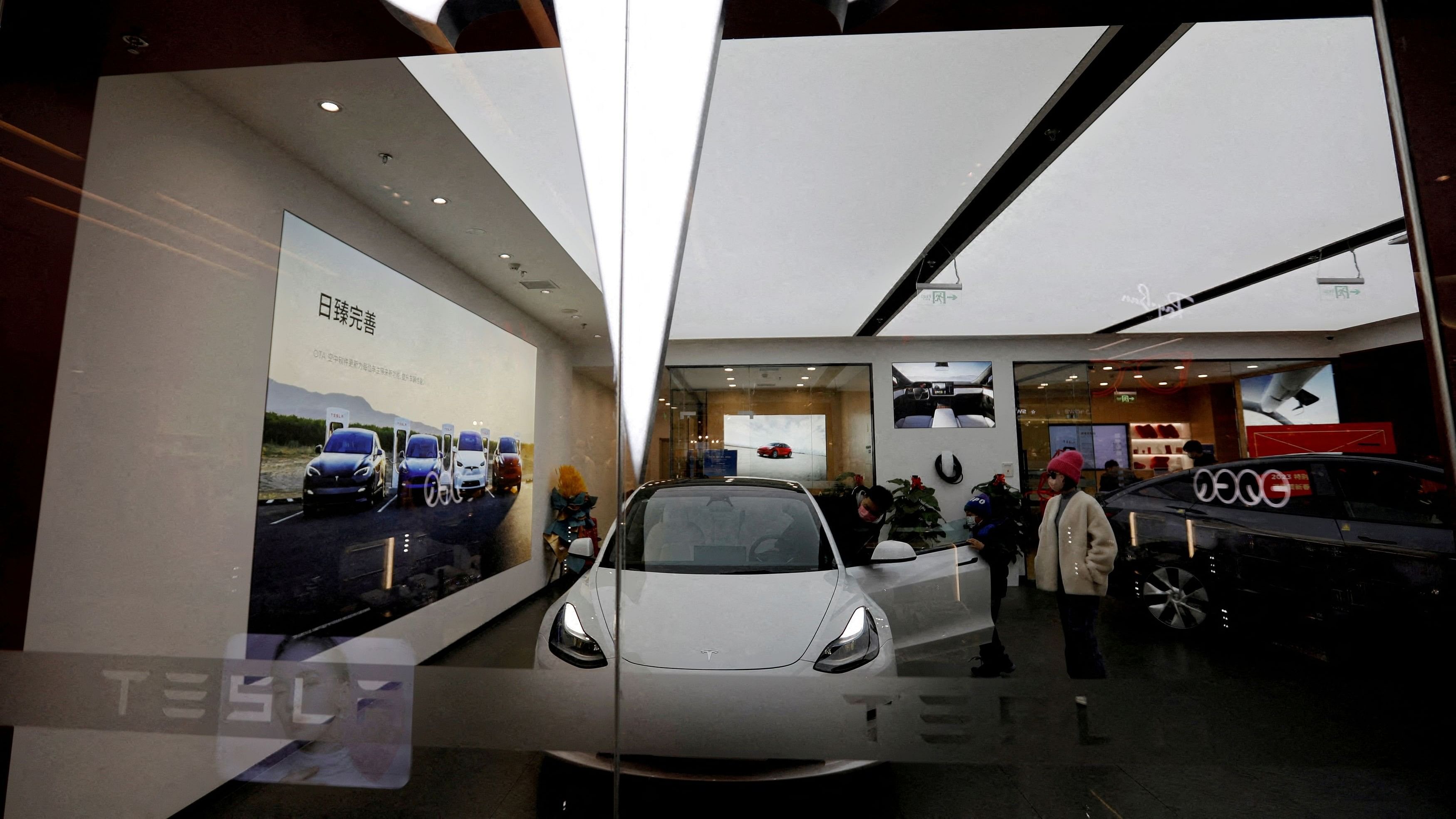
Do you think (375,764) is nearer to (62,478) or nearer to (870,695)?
(62,478)

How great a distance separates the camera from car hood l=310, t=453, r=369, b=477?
1.69 m

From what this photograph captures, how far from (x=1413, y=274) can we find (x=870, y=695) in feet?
6.07

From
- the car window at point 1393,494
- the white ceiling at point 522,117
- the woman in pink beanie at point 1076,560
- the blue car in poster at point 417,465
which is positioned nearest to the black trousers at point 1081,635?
the woman in pink beanie at point 1076,560

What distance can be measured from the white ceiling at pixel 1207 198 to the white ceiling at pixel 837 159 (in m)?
0.22

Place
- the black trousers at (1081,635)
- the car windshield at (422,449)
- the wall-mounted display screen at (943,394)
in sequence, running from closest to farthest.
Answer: the black trousers at (1081,635) < the car windshield at (422,449) < the wall-mounted display screen at (943,394)

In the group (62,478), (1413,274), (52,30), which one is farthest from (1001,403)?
(52,30)

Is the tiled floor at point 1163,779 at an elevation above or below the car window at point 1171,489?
below

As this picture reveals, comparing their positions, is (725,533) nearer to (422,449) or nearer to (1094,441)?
(422,449)

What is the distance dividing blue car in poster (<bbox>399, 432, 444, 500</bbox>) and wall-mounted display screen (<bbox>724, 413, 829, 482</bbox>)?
0.98 m

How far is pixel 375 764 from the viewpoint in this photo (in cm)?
150

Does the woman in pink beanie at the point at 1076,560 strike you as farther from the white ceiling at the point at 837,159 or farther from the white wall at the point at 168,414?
the white wall at the point at 168,414

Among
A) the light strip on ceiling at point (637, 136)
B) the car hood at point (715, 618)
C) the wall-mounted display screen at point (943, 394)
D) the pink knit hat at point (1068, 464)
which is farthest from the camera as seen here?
the wall-mounted display screen at point (943, 394)

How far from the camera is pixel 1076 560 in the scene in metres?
1.69

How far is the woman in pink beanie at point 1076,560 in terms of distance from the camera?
1570 mm
